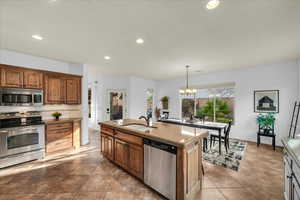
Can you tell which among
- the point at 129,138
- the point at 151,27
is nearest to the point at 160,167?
the point at 129,138

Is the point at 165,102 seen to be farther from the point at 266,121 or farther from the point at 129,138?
the point at 129,138

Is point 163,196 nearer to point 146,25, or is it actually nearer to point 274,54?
point 146,25

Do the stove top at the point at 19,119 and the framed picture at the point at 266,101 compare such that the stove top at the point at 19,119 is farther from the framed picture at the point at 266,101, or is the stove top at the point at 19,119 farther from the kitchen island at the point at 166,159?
the framed picture at the point at 266,101

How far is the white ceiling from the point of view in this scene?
Answer: 1656mm

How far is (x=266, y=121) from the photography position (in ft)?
13.2

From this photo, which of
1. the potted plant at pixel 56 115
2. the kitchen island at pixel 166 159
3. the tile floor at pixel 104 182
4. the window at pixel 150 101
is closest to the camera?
the kitchen island at pixel 166 159

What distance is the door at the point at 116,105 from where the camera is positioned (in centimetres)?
626

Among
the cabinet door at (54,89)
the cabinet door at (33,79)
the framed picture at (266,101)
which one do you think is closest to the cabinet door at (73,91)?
the cabinet door at (54,89)

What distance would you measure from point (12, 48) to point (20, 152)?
8.04 ft

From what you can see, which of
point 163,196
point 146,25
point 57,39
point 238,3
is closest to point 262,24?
point 238,3

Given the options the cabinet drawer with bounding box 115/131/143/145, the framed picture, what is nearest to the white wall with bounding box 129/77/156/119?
the cabinet drawer with bounding box 115/131/143/145

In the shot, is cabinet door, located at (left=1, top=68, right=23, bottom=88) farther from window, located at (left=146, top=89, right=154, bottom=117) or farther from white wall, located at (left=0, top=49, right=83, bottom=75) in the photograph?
window, located at (left=146, top=89, right=154, bottom=117)

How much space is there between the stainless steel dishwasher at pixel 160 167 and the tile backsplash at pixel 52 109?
326 cm

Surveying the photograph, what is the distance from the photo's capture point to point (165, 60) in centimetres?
393
